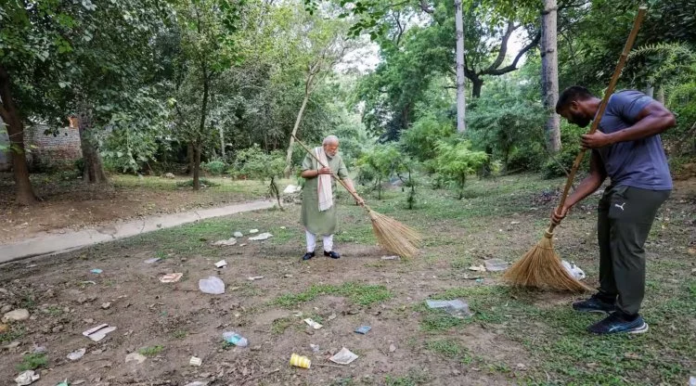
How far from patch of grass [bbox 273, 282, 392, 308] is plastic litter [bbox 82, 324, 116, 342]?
53.5 inches

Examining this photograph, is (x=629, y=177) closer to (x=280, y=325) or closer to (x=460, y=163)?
(x=280, y=325)

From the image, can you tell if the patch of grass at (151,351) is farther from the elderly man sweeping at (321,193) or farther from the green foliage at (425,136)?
the green foliage at (425,136)

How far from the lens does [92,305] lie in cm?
371

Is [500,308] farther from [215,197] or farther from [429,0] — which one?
[429,0]

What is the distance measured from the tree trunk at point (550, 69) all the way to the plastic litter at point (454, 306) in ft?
20.9

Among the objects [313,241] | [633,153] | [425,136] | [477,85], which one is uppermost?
[477,85]

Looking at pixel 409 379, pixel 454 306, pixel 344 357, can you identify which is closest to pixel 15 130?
pixel 344 357

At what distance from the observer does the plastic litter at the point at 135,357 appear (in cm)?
270

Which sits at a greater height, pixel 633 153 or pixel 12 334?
pixel 633 153

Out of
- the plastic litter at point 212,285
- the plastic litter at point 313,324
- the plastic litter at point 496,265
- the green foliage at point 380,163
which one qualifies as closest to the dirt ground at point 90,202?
the green foliage at point 380,163

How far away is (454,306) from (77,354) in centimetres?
289

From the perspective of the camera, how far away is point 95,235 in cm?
719

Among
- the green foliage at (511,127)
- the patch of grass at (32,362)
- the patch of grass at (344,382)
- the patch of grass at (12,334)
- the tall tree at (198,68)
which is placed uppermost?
the tall tree at (198,68)

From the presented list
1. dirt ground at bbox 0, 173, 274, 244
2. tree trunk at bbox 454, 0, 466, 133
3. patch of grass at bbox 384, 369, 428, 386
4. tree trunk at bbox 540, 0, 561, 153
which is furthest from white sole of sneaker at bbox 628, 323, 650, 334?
tree trunk at bbox 454, 0, 466, 133
